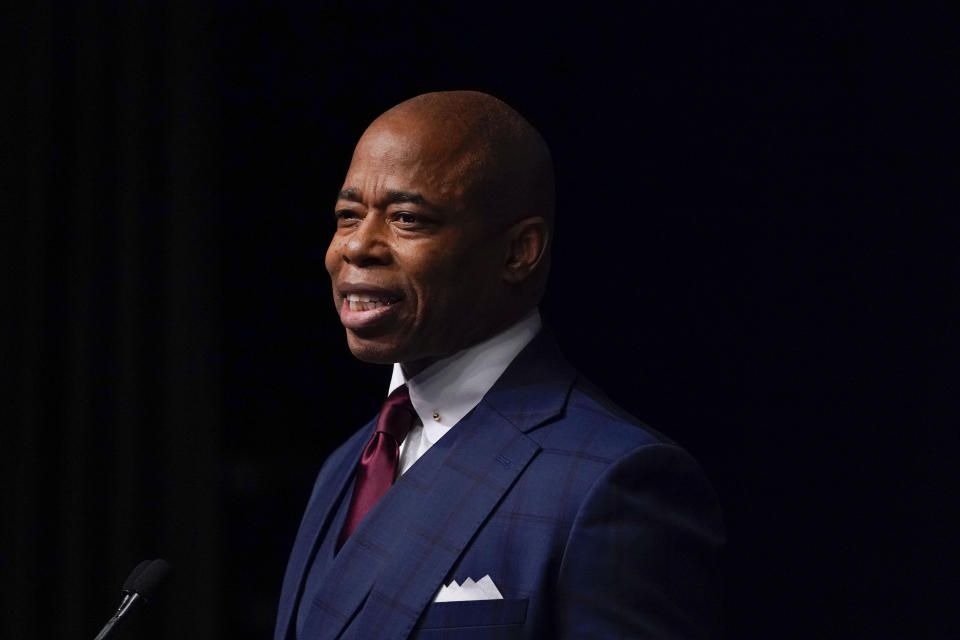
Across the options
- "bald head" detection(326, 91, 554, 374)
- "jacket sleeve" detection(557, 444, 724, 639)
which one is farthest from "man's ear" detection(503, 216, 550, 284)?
"jacket sleeve" detection(557, 444, 724, 639)

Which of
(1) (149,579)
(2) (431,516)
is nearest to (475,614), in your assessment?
(2) (431,516)

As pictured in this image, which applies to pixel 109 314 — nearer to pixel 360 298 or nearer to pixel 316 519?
pixel 316 519

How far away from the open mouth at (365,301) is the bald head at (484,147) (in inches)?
5.9

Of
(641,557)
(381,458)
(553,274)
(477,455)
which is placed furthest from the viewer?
(553,274)

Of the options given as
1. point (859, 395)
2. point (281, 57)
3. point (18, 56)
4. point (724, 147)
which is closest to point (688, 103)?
point (724, 147)

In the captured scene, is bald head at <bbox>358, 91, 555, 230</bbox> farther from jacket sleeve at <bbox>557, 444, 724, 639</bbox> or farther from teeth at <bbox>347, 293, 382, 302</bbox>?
jacket sleeve at <bbox>557, 444, 724, 639</bbox>

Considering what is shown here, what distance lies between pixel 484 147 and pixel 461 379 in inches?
10.8

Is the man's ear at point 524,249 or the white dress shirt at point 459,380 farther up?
the man's ear at point 524,249

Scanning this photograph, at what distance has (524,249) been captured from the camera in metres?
1.64

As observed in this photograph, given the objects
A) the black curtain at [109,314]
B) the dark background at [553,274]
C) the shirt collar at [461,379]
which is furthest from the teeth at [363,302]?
the black curtain at [109,314]

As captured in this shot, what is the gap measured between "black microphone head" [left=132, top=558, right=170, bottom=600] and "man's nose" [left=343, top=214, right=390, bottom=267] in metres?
0.40

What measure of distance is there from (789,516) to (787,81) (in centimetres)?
71

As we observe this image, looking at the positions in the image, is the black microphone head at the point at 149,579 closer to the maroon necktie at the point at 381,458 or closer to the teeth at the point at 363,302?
the maroon necktie at the point at 381,458

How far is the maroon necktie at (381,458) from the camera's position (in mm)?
1638
